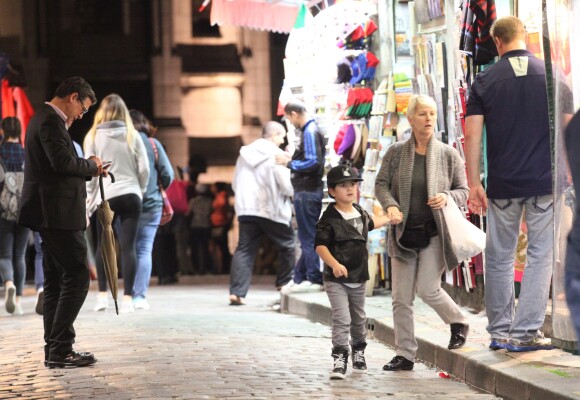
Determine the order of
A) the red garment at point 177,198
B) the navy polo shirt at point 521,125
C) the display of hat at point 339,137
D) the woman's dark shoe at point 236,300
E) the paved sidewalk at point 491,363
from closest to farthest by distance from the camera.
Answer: the paved sidewalk at point 491,363 < the navy polo shirt at point 521,125 < the display of hat at point 339,137 < the woman's dark shoe at point 236,300 < the red garment at point 177,198

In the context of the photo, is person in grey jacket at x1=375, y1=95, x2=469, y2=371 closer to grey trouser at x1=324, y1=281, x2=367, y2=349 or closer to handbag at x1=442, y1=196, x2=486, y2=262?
handbag at x1=442, y1=196, x2=486, y2=262

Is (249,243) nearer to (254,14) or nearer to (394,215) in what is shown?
(254,14)

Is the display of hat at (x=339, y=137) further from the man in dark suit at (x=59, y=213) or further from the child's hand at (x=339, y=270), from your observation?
the child's hand at (x=339, y=270)

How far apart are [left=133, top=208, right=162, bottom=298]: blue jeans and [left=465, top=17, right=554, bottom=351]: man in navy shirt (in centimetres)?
581

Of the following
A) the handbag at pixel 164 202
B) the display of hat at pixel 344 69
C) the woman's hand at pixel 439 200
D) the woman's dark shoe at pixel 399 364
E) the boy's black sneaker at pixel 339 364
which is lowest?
the woman's dark shoe at pixel 399 364

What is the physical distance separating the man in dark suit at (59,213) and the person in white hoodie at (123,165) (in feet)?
13.3

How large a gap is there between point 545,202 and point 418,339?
1.71 m

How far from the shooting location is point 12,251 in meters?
14.8

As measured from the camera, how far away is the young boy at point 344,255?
30.0 ft

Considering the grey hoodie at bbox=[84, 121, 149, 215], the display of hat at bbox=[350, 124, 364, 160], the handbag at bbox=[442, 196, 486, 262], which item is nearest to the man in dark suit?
the handbag at bbox=[442, 196, 486, 262]

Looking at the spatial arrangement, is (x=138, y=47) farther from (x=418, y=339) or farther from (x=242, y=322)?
(x=418, y=339)

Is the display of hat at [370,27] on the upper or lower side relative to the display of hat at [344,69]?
upper

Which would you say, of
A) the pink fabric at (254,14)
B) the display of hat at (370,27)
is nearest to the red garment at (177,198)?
the pink fabric at (254,14)

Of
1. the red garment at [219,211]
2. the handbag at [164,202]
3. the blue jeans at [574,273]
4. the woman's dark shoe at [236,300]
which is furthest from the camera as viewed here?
the red garment at [219,211]
